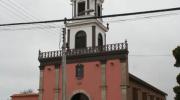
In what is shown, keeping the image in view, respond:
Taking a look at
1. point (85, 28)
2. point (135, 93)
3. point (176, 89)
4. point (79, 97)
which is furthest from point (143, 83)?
point (176, 89)

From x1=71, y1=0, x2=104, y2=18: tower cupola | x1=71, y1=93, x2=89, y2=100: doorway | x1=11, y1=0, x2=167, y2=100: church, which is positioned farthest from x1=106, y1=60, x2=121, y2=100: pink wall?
x1=71, y1=0, x2=104, y2=18: tower cupola

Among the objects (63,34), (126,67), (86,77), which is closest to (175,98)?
(63,34)

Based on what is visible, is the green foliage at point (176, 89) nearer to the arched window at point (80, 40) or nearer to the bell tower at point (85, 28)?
the bell tower at point (85, 28)

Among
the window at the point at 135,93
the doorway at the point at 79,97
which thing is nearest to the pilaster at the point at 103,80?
the doorway at the point at 79,97

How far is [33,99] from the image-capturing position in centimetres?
4381

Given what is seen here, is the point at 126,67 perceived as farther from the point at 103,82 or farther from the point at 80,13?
the point at 80,13

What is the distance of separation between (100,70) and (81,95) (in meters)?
3.24

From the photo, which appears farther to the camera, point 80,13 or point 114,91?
point 80,13

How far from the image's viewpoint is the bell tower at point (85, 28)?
4206 centimetres

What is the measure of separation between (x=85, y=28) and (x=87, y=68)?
4589mm

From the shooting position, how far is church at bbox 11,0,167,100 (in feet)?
128

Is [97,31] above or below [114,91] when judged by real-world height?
above

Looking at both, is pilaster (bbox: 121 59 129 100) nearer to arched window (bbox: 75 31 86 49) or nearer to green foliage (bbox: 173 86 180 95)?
arched window (bbox: 75 31 86 49)

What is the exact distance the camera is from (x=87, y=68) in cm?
4062
